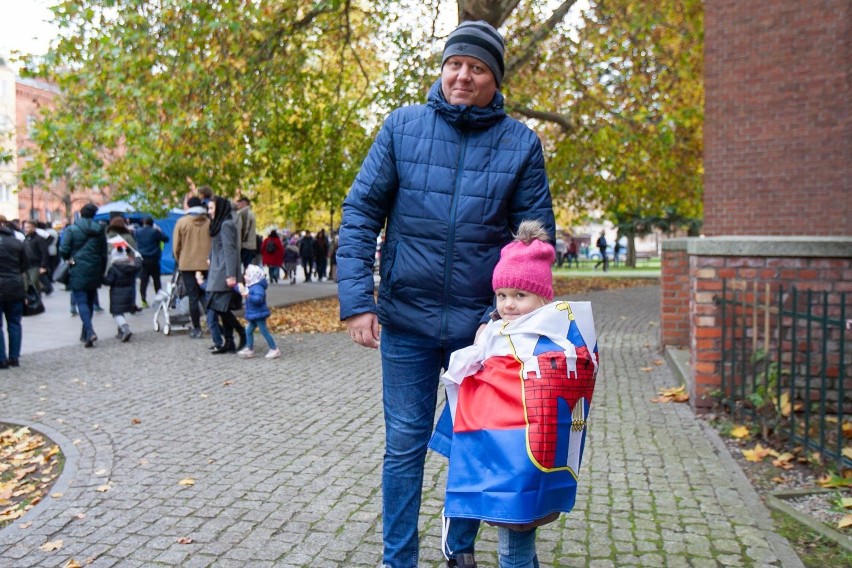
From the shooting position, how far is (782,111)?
29.7 ft

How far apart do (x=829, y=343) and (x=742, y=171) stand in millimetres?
3730

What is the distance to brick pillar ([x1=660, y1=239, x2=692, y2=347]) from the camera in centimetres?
947

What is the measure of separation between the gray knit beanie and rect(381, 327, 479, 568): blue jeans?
3.63 ft

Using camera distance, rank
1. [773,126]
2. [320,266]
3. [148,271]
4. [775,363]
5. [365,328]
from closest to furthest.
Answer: [365,328] < [775,363] < [773,126] < [148,271] < [320,266]

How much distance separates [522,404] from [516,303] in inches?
15.0

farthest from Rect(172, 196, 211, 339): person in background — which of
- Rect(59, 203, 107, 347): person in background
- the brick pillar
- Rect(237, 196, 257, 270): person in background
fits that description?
the brick pillar

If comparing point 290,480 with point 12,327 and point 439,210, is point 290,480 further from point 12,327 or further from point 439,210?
point 12,327

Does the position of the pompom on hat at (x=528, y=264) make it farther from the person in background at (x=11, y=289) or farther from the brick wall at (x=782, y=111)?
the person in background at (x=11, y=289)

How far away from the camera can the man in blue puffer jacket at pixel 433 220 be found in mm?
3082

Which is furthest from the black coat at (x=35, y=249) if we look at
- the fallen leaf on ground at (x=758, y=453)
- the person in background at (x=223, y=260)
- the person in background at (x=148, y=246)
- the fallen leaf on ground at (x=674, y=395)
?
the fallen leaf on ground at (x=758, y=453)

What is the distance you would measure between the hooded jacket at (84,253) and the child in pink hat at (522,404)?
9.62m

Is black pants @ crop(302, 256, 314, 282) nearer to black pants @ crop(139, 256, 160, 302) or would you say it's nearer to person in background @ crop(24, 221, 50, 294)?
person in background @ crop(24, 221, 50, 294)

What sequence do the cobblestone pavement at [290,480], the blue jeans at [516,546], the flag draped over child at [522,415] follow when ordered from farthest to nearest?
the cobblestone pavement at [290,480], the blue jeans at [516,546], the flag draped over child at [522,415]

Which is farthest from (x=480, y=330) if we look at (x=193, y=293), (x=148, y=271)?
(x=148, y=271)
